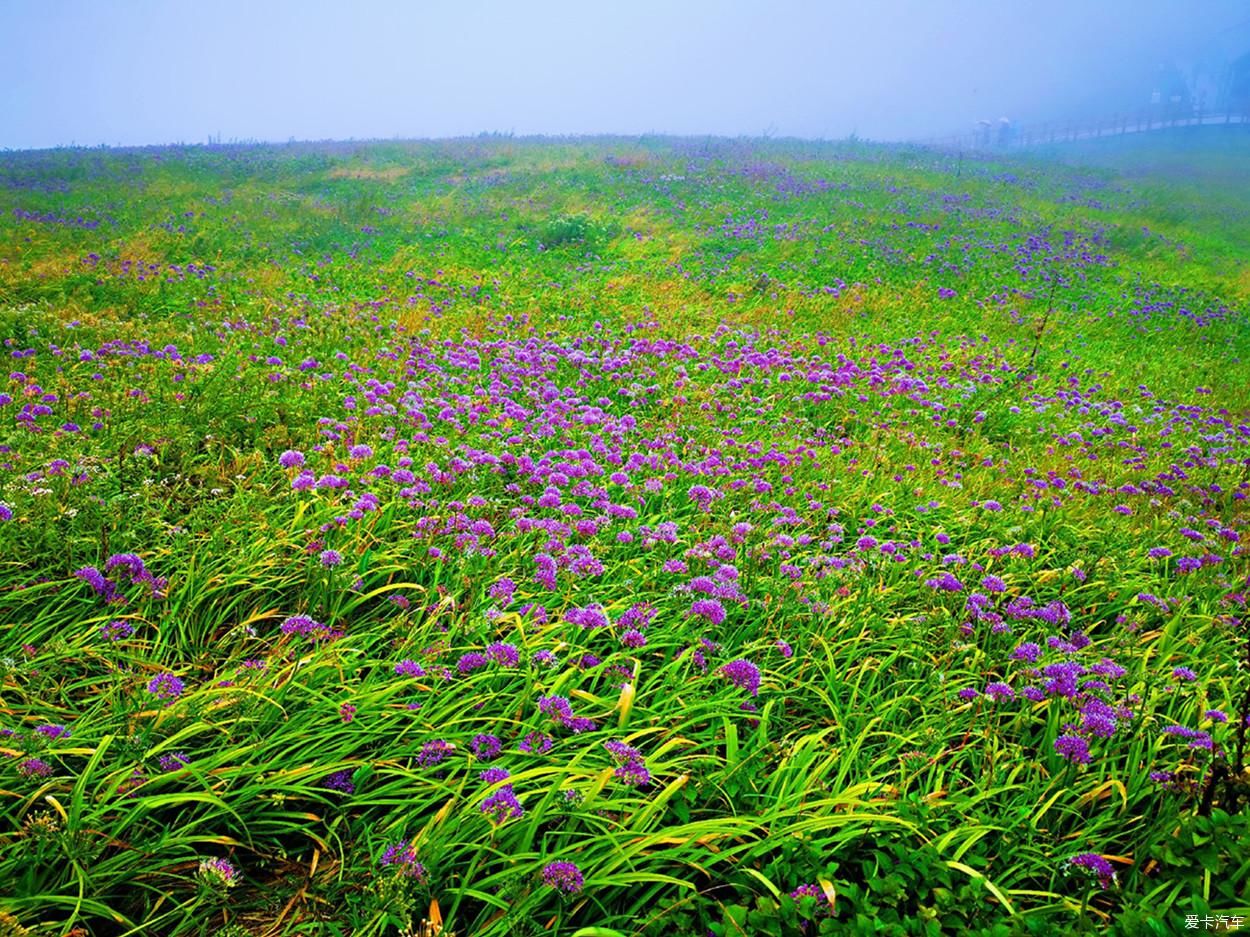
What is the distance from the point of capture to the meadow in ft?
6.95

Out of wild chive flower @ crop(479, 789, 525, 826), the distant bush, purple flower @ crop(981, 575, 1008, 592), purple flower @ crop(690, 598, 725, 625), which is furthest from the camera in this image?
the distant bush

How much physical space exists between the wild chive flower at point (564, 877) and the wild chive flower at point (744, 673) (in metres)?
1.16

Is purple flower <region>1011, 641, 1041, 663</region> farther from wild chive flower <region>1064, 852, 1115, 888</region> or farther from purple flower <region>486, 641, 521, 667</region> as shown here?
purple flower <region>486, 641, 521, 667</region>

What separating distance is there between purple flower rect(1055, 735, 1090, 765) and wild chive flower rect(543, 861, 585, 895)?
6.58 ft

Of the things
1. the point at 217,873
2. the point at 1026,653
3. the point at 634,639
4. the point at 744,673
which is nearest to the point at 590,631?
the point at 634,639

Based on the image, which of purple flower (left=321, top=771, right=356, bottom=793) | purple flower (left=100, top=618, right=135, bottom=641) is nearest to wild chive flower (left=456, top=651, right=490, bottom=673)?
purple flower (left=321, top=771, right=356, bottom=793)

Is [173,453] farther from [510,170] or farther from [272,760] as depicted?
[510,170]

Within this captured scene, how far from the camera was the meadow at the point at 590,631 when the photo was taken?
2117 mm

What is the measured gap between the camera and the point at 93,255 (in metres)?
9.66

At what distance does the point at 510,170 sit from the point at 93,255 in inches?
607

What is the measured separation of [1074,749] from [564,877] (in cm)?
208

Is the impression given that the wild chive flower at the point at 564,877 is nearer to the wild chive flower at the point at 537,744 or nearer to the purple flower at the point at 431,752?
the wild chive flower at the point at 537,744

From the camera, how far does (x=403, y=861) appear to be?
2000 mm

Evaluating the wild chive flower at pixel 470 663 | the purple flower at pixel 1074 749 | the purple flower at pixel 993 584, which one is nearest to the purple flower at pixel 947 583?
the purple flower at pixel 993 584
